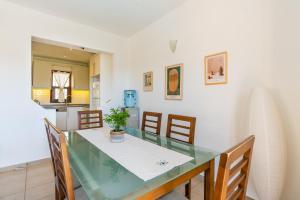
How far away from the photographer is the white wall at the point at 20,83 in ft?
8.19

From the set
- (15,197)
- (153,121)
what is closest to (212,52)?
(153,121)

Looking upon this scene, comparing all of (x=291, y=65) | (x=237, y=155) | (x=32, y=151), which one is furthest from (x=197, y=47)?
(x=32, y=151)

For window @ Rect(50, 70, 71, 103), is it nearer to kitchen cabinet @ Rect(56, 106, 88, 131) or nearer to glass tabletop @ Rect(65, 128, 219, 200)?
kitchen cabinet @ Rect(56, 106, 88, 131)

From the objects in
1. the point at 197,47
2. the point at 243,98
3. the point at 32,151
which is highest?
the point at 197,47

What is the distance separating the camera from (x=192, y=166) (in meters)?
1.14

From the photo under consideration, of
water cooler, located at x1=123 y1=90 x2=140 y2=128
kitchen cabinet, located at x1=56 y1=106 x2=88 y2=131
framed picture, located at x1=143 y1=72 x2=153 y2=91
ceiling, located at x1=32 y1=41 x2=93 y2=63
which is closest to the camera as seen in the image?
framed picture, located at x1=143 y1=72 x2=153 y2=91

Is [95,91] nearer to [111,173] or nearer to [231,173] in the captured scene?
[111,173]

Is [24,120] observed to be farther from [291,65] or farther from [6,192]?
[291,65]

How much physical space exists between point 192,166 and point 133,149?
55 centimetres

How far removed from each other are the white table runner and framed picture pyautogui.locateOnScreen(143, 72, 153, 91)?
1682mm

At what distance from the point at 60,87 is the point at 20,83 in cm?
378

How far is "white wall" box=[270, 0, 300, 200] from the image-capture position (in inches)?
58.2

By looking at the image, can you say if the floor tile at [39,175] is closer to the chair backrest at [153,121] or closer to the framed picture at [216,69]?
the chair backrest at [153,121]

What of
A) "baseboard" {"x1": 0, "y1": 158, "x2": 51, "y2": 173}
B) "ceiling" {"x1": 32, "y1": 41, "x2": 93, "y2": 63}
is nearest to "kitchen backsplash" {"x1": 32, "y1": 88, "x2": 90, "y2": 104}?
"ceiling" {"x1": 32, "y1": 41, "x2": 93, "y2": 63}
